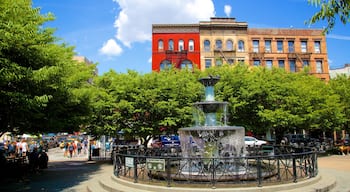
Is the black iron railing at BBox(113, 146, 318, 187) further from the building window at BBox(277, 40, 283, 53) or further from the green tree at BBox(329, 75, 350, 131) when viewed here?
the building window at BBox(277, 40, 283, 53)

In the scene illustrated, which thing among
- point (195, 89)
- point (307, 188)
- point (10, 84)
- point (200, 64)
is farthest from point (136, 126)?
point (200, 64)

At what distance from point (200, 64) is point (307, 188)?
3635cm

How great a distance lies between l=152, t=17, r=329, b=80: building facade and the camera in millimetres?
46312

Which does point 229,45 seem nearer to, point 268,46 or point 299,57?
point 268,46

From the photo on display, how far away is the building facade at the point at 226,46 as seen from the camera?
152ft

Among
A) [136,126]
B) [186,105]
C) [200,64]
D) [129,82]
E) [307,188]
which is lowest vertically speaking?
[307,188]

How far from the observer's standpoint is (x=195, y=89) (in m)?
24.0

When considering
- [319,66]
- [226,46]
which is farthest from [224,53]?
[319,66]

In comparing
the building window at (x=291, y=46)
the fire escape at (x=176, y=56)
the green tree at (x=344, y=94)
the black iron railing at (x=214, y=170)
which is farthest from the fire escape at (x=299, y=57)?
the black iron railing at (x=214, y=170)

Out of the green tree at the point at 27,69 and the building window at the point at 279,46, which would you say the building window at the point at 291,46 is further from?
the green tree at the point at 27,69

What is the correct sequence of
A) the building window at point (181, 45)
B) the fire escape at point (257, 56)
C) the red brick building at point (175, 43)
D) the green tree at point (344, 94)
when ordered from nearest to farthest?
the green tree at point (344, 94), the red brick building at point (175, 43), the building window at point (181, 45), the fire escape at point (257, 56)

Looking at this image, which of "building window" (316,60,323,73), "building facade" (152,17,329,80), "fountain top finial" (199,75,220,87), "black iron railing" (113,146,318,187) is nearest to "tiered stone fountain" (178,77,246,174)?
"black iron railing" (113,146,318,187)

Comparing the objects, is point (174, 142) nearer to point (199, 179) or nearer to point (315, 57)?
point (315, 57)

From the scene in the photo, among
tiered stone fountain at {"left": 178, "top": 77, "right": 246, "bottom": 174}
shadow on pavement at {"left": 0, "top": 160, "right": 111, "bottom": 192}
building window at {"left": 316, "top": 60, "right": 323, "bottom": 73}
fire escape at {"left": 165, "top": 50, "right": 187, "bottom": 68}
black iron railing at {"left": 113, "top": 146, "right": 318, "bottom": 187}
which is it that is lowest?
shadow on pavement at {"left": 0, "top": 160, "right": 111, "bottom": 192}
